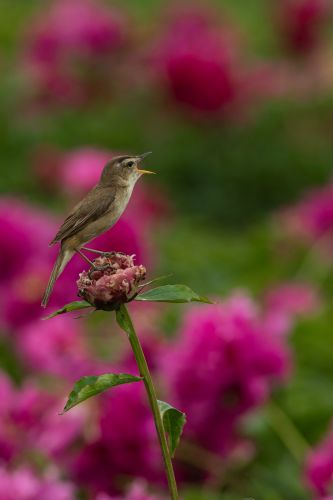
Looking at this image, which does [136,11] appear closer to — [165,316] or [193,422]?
[165,316]

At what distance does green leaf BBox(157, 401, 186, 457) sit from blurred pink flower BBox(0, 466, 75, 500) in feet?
0.95

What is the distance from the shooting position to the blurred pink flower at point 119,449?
Result: 3.82 feet

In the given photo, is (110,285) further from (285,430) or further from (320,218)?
(320,218)

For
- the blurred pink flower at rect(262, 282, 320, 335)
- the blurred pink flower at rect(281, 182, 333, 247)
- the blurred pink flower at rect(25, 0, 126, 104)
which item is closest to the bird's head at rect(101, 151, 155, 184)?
the blurred pink flower at rect(262, 282, 320, 335)

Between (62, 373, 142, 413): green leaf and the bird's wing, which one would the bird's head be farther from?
(62, 373, 142, 413): green leaf

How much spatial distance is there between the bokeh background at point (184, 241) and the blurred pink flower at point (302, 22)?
0.04ft

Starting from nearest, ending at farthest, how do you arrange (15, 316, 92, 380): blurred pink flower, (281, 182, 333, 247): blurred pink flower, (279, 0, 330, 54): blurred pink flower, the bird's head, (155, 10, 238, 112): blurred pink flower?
the bird's head < (15, 316, 92, 380): blurred pink flower < (281, 182, 333, 247): blurred pink flower < (155, 10, 238, 112): blurred pink flower < (279, 0, 330, 54): blurred pink flower

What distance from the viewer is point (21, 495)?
99 cm

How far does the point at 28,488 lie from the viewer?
0.99 meters

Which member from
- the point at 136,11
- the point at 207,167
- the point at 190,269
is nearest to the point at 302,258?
the point at 190,269

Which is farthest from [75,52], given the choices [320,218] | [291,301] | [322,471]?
[322,471]

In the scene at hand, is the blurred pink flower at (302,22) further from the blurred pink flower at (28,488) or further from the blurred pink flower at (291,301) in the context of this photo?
the blurred pink flower at (28,488)

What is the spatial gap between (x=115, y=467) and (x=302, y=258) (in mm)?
2028

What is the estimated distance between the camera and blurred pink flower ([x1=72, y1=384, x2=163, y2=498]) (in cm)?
116
